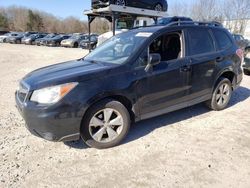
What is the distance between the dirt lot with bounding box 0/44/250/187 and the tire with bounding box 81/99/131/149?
143 millimetres

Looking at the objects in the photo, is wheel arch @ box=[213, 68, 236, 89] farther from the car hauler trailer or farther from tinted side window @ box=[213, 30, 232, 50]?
the car hauler trailer

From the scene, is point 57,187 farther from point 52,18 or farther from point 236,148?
point 52,18

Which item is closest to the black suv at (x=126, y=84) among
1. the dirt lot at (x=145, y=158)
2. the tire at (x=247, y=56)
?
the dirt lot at (x=145, y=158)

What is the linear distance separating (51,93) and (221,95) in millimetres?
3642

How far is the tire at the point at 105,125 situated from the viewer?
3.50 meters

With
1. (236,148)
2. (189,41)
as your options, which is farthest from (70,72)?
(236,148)

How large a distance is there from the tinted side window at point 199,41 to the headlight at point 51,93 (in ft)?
7.85

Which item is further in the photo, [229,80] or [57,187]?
[229,80]

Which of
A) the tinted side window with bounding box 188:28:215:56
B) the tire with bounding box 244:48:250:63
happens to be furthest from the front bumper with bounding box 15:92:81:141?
the tire with bounding box 244:48:250:63

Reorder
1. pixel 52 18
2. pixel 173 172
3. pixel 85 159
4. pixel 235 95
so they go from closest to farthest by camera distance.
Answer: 1. pixel 173 172
2. pixel 85 159
3. pixel 235 95
4. pixel 52 18

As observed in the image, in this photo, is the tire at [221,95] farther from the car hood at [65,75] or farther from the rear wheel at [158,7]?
the rear wheel at [158,7]

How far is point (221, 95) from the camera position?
5.25m

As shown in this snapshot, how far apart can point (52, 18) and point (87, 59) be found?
81.1m

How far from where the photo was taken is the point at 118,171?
3148 millimetres
